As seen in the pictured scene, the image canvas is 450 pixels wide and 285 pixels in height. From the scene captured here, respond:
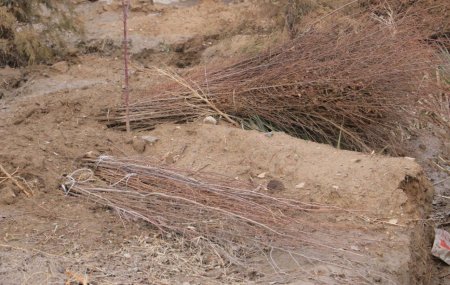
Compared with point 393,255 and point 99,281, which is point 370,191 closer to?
point 393,255

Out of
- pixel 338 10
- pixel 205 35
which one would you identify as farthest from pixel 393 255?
pixel 205 35

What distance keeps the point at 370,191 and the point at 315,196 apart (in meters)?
0.31

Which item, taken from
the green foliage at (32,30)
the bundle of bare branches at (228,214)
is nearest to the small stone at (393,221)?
the bundle of bare branches at (228,214)

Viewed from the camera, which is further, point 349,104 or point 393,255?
point 349,104

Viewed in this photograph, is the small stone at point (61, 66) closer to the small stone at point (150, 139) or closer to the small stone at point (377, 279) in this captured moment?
the small stone at point (150, 139)

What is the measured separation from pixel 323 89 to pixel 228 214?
58.7 inches

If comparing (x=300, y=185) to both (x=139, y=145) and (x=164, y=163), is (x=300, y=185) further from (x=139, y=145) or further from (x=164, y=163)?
(x=139, y=145)

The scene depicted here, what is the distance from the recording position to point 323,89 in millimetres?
5012

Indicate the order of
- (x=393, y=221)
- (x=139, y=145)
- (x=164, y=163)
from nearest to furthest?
1. (x=393, y=221)
2. (x=164, y=163)
3. (x=139, y=145)

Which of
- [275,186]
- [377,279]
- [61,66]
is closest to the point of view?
[377,279]

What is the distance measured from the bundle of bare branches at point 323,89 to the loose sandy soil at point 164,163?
22 centimetres

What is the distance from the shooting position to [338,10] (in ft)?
19.9

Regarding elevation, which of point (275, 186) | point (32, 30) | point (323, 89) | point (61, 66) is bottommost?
point (61, 66)

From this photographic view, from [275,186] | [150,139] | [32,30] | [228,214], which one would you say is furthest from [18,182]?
[32,30]
